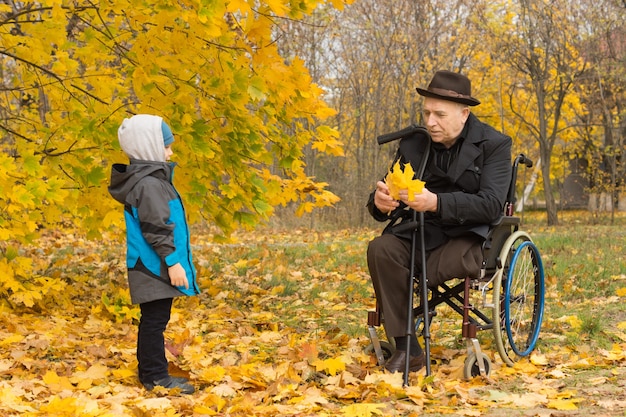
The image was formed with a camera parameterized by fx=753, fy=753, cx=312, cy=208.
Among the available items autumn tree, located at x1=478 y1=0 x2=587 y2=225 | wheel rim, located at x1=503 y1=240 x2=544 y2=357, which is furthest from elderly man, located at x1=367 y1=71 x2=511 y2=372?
autumn tree, located at x1=478 y1=0 x2=587 y2=225

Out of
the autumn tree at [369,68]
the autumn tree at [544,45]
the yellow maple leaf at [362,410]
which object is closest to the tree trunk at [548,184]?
the autumn tree at [544,45]

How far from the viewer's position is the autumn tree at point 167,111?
3994 mm

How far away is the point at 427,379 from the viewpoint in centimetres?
329

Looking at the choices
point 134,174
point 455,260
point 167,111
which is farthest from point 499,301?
point 167,111

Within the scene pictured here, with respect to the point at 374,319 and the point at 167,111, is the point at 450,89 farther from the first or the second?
the point at 167,111

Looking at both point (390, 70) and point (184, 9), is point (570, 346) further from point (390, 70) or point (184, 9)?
point (390, 70)

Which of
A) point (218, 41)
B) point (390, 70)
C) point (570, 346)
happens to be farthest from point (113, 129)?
point (390, 70)

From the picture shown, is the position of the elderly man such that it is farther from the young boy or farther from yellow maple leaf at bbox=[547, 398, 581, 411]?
the young boy

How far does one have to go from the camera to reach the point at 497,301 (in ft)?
11.5

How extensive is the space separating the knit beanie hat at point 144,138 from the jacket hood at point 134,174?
4 centimetres

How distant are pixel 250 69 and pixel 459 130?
4.06 ft

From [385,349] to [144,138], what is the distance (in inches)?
66.9

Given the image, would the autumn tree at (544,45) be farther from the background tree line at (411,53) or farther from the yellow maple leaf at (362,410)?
the yellow maple leaf at (362,410)

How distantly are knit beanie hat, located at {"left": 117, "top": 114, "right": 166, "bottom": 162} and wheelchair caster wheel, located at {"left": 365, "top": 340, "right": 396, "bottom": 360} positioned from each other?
5.03 feet
